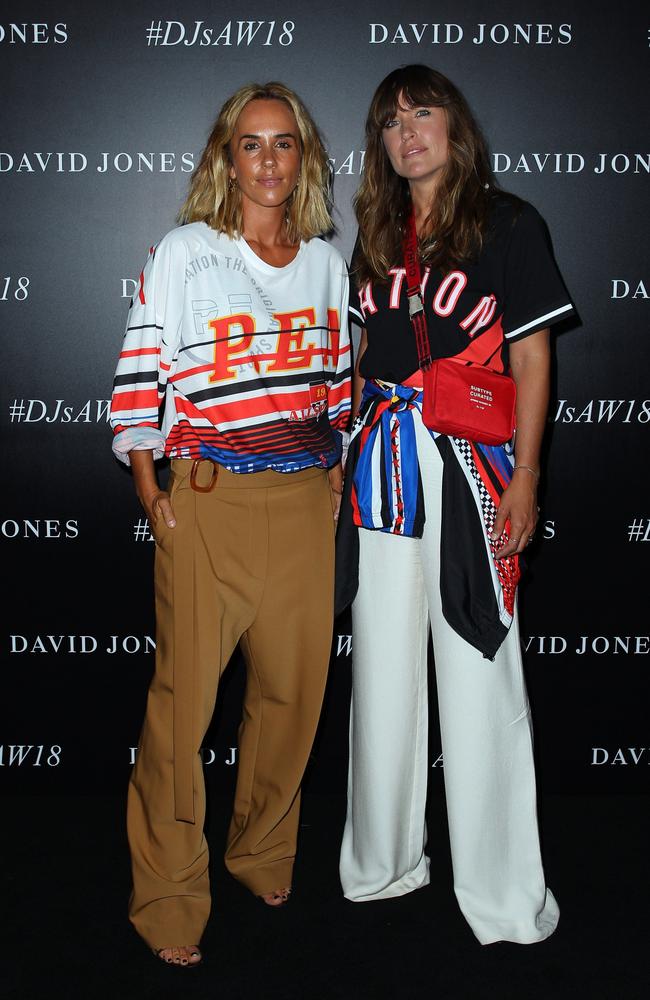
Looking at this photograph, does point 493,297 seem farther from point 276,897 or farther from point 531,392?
point 276,897

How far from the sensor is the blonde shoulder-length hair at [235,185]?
196 cm

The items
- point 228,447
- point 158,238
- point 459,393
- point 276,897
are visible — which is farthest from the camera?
point 158,238

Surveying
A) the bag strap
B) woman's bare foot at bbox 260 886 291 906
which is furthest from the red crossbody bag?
woman's bare foot at bbox 260 886 291 906

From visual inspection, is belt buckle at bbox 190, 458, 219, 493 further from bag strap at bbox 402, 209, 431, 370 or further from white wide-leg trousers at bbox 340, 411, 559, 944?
bag strap at bbox 402, 209, 431, 370

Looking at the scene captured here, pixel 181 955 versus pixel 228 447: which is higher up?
pixel 228 447

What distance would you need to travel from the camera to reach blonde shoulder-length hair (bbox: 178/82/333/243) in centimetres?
196

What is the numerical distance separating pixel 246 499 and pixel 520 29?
59.5 inches

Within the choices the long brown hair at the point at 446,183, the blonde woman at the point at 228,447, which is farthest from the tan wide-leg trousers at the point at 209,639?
the long brown hair at the point at 446,183

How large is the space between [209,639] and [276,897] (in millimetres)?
701

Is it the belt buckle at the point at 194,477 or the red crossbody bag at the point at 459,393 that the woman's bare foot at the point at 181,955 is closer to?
the belt buckle at the point at 194,477

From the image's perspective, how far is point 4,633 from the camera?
2.75 metres

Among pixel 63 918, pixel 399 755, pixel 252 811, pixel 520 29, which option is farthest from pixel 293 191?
pixel 63 918

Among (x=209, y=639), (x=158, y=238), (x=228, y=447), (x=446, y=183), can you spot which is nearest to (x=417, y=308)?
(x=446, y=183)

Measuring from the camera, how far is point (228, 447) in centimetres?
197
